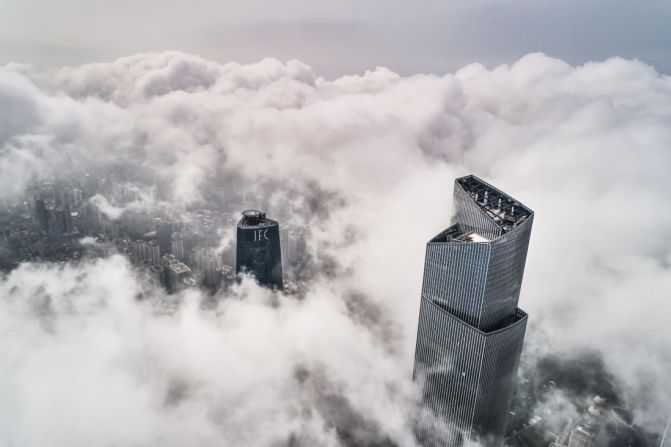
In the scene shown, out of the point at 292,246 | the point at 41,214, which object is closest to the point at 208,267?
the point at 292,246

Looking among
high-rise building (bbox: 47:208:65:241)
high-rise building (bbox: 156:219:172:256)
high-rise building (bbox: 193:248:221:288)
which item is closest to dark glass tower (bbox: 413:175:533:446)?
high-rise building (bbox: 193:248:221:288)

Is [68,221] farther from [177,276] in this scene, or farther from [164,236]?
[177,276]

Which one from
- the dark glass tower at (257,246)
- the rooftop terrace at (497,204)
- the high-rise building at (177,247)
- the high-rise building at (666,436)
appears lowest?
the high-rise building at (666,436)

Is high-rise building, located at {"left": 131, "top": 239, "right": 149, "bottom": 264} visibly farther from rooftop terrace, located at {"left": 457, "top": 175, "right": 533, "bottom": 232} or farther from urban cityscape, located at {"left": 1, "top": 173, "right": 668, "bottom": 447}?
rooftop terrace, located at {"left": 457, "top": 175, "right": 533, "bottom": 232}

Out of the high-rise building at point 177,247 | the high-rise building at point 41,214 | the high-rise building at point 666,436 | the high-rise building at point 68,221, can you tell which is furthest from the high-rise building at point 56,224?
the high-rise building at point 666,436

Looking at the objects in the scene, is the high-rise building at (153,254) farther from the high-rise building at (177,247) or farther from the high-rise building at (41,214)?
the high-rise building at (41,214)

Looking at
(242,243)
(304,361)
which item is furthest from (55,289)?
(304,361)

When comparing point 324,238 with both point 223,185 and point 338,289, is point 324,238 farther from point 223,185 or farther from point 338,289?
point 223,185
